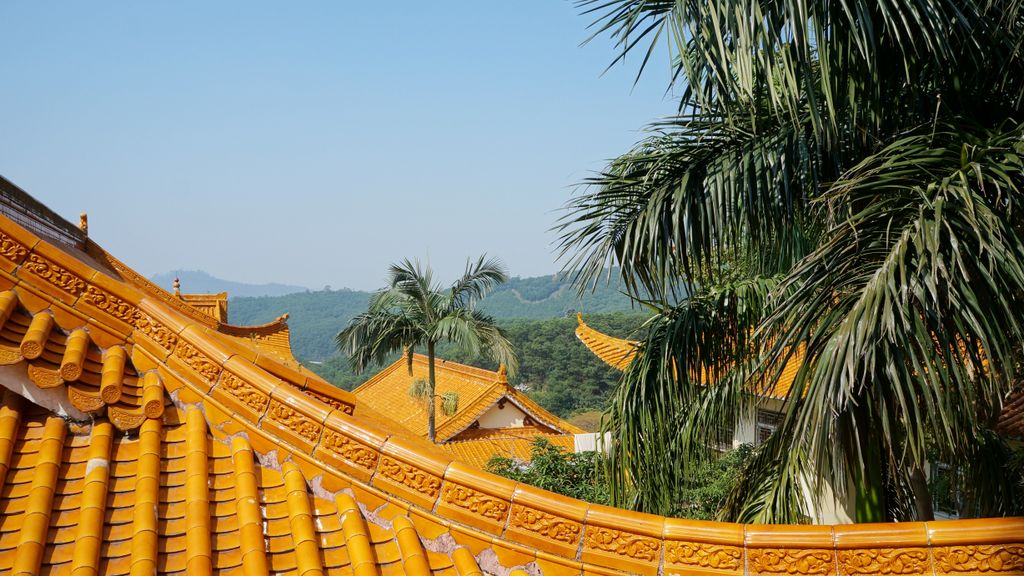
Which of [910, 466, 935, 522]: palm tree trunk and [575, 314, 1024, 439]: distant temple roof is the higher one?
[575, 314, 1024, 439]: distant temple roof

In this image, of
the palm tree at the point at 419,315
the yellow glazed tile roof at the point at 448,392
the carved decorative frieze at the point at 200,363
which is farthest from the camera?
the yellow glazed tile roof at the point at 448,392

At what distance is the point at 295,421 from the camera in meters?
3.11

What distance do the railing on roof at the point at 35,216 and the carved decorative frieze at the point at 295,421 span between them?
92.0 inches

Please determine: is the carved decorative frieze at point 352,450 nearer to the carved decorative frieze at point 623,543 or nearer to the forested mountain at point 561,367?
the carved decorative frieze at point 623,543

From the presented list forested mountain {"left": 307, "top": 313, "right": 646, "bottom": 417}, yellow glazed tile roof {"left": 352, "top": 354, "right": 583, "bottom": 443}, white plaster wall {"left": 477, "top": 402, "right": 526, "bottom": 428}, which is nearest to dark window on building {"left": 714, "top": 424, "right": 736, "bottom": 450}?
yellow glazed tile roof {"left": 352, "top": 354, "right": 583, "bottom": 443}

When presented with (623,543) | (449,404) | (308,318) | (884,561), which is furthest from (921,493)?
(308,318)

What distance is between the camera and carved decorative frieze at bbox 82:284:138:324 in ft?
10.5

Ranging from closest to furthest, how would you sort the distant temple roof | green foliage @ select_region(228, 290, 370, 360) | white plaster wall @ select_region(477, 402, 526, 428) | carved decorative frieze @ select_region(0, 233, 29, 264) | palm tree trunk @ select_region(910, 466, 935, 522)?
carved decorative frieze @ select_region(0, 233, 29, 264), palm tree trunk @ select_region(910, 466, 935, 522), the distant temple roof, white plaster wall @ select_region(477, 402, 526, 428), green foliage @ select_region(228, 290, 370, 360)

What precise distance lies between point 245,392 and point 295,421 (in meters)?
0.23

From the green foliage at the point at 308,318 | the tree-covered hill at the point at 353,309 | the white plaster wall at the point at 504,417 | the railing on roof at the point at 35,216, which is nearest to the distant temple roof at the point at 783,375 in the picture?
the railing on roof at the point at 35,216

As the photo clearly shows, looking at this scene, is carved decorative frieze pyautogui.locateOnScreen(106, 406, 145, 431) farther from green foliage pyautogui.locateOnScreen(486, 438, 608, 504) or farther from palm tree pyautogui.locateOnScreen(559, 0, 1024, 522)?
green foliage pyautogui.locateOnScreen(486, 438, 608, 504)

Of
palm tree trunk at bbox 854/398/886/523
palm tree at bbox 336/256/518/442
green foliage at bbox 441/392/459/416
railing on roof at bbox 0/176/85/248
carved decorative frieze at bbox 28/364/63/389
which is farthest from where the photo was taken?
green foliage at bbox 441/392/459/416

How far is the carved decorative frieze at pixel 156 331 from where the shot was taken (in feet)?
10.5

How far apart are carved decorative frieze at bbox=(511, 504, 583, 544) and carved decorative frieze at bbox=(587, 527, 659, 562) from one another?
0.19ft
